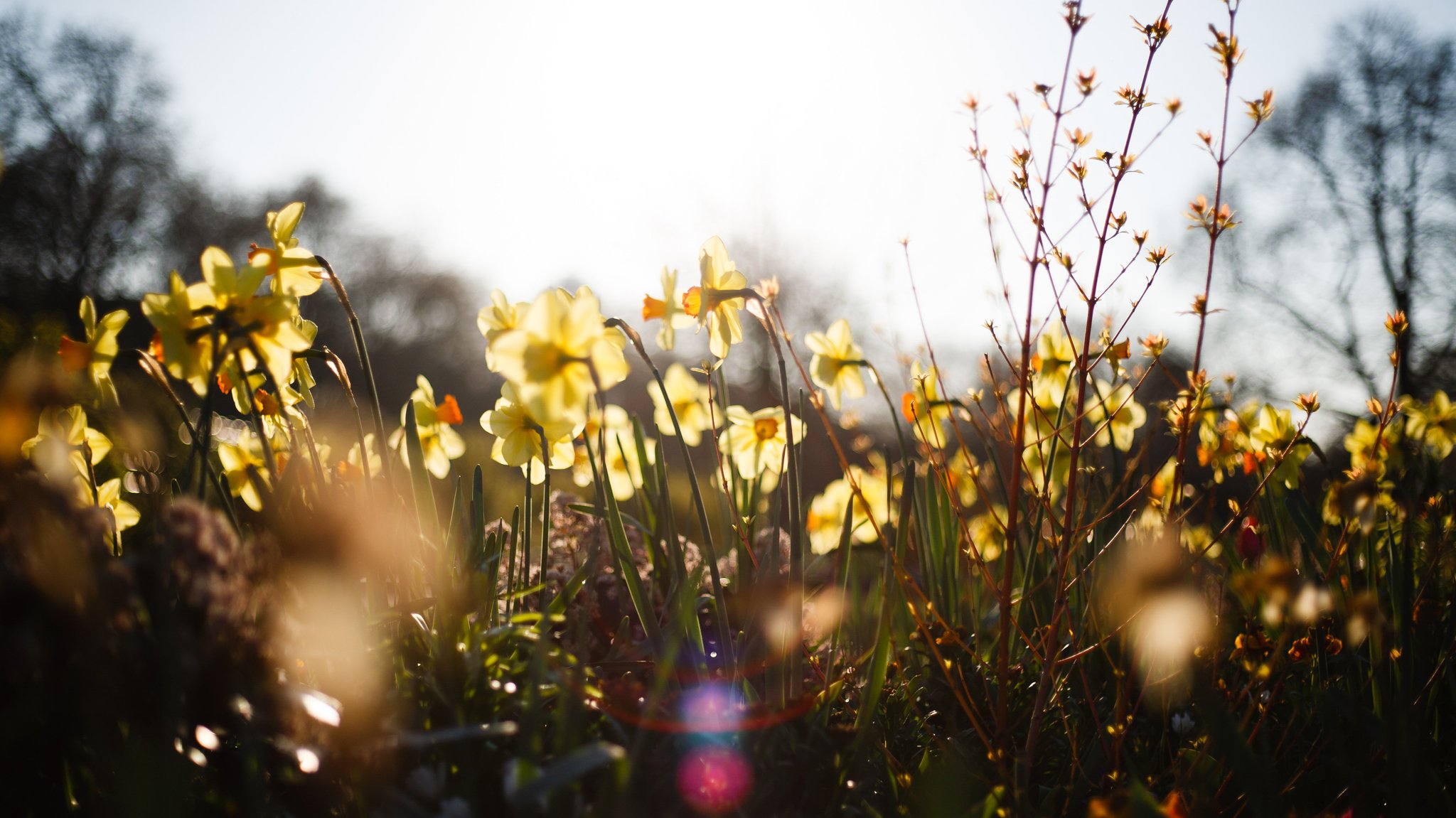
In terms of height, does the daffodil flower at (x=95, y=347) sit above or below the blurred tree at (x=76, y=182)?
below

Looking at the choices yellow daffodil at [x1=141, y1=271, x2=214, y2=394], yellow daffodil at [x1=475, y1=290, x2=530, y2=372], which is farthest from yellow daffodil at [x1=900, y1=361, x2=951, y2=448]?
yellow daffodil at [x1=141, y1=271, x2=214, y2=394]

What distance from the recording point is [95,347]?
1.37 meters

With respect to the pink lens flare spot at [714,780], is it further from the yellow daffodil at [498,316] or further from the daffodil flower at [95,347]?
the daffodil flower at [95,347]

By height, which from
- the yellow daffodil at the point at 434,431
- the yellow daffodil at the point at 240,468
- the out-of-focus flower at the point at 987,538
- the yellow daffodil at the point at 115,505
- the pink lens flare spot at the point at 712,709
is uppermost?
the yellow daffodil at the point at 434,431

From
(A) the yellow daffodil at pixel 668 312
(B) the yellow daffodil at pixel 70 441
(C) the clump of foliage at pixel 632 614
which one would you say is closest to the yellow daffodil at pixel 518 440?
(C) the clump of foliage at pixel 632 614

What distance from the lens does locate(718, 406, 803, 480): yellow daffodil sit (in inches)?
85.1

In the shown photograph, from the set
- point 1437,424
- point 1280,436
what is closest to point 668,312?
point 1280,436

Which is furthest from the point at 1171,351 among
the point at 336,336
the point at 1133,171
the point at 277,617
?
the point at 336,336

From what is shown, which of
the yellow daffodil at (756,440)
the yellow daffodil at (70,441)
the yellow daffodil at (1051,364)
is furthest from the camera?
the yellow daffodil at (1051,364)

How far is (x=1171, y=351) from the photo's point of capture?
921 centimetres

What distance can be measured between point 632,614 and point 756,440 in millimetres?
647

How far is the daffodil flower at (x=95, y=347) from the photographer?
1360mm

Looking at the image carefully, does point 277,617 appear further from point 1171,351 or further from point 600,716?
point 1171,351

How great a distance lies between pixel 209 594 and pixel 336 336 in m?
25.6
